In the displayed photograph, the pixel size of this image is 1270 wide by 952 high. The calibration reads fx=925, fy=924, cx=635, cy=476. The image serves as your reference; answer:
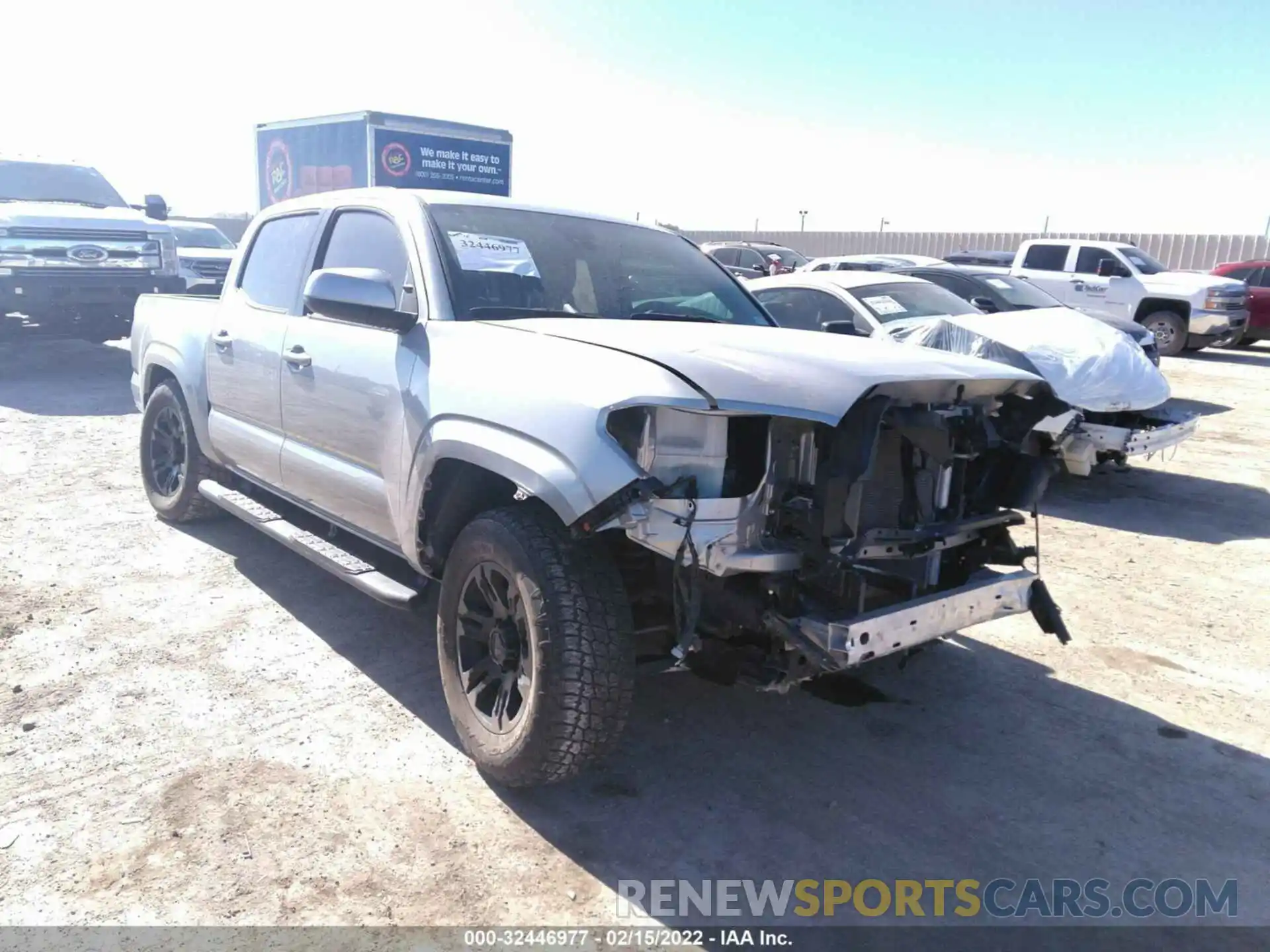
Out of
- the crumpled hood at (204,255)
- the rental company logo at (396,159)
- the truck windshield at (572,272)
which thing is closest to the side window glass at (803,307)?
the truck windshield at (572,272)

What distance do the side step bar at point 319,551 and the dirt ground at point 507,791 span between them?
1.42 ft

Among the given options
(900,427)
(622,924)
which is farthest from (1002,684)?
(622,924)

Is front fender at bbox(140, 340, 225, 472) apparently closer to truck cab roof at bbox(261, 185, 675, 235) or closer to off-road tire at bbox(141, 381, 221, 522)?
off-road tire at bbox(141, 381, 221, 522)

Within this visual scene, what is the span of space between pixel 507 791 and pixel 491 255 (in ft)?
6.65

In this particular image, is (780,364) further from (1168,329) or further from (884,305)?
(1168,329)

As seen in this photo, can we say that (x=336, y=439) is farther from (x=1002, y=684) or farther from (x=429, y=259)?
(x=1002, y=684)

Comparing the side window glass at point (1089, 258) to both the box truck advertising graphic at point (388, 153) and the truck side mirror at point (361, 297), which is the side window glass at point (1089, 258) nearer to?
the box truck advertising graphic at point (388, 153)

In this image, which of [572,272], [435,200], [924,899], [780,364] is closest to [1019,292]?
[572,272]

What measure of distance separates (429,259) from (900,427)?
190 centimetres

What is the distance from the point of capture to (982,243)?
93.4ft

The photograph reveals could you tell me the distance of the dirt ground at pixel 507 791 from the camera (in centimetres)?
269

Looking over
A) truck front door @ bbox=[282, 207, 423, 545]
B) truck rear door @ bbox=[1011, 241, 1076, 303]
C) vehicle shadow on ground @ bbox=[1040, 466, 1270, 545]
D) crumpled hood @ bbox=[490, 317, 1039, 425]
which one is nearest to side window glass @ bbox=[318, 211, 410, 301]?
truck front door @ bbox=[282, 207, 423, 545]

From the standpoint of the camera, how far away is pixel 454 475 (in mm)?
3309

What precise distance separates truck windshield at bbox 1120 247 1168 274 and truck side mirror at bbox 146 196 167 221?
15185 mm
